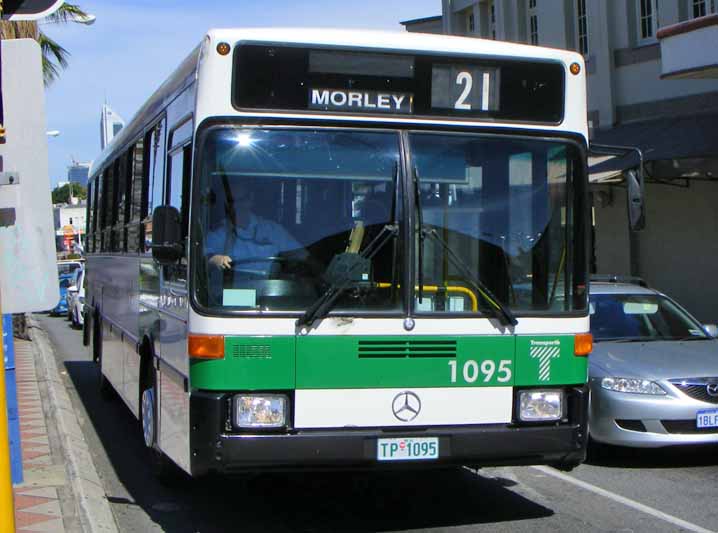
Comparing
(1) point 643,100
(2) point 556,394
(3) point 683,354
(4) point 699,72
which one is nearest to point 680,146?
(4) point 699,72

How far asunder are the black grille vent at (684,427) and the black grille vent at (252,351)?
4.10 meters

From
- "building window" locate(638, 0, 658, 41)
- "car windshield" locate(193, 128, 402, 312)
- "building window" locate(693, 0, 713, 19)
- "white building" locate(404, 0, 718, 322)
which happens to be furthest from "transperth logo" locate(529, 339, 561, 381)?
"building window" locate(638, 0, 658, 41)

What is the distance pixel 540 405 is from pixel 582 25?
1761 cm

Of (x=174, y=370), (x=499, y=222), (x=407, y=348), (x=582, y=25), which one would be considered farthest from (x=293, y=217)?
(x=582, y=25)

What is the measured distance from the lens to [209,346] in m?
5.93

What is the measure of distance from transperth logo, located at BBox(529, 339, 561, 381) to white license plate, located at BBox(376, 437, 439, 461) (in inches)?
31.7

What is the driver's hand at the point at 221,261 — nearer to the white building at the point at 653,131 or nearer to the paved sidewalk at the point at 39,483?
the paved sidewalk at the point at 39,483

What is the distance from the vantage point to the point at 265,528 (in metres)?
6.95

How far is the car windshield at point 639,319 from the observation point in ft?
33.5

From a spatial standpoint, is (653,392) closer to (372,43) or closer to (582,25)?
(372,43)

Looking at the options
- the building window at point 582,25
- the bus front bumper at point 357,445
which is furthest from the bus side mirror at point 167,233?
→ the building window at point 582,25

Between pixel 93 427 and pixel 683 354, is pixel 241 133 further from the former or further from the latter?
pixel 93 427

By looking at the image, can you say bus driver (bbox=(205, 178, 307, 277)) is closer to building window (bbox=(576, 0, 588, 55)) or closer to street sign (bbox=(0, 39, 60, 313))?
street sign (bbox=(0, 39, 60, 313))

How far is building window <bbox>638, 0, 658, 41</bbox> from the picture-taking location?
802 inches
